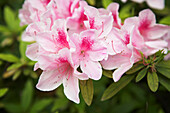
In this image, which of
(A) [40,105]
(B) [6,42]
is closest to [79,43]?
(A) [40,105]

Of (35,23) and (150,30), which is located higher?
(35,23)

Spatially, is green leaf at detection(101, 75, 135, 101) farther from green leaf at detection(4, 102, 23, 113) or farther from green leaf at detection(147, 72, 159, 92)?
green leaf at detection(4, 102, 23, 113)

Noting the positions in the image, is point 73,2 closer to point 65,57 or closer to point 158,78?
point 65,57

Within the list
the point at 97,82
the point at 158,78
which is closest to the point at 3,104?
the point at 97,82

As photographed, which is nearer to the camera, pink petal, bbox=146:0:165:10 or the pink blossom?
the pink blossom

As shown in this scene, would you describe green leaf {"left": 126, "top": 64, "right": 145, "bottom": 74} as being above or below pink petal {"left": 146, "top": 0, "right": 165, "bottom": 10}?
below

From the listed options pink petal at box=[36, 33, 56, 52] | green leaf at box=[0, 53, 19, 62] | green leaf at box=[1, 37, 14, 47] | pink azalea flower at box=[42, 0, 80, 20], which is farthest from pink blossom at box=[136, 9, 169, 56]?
green leaf at box=[1, 37, 14, 47]

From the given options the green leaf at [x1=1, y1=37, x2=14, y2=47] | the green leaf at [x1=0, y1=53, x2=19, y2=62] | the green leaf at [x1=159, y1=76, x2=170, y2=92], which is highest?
the green leaf at [x1=159, y1=76, x2=170, y2=92]
